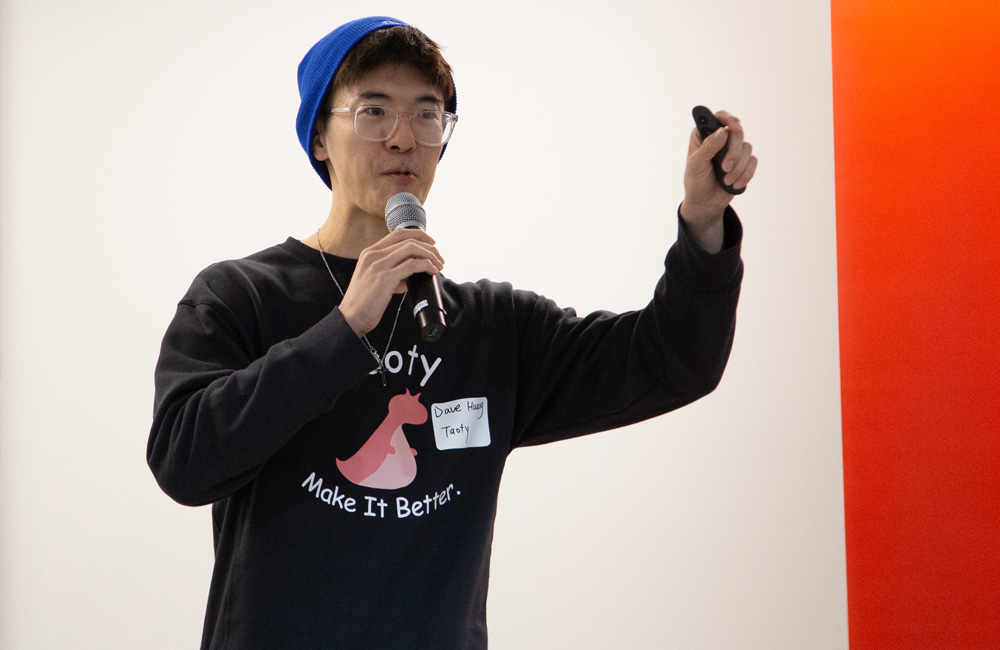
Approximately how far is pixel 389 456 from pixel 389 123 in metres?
0.47

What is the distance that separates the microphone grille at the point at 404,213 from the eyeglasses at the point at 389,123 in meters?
0.10

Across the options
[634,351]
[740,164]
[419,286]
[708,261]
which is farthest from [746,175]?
[419,286]

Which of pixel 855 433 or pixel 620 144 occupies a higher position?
pixel 620 144

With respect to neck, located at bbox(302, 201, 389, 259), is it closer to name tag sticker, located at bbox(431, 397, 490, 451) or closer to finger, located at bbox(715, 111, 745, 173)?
name tag sticker, located at bbox(431, 397, 490, 451)

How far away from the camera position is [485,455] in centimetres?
133

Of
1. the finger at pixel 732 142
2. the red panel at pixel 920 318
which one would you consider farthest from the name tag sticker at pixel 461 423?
the red panel at pixel 920 318

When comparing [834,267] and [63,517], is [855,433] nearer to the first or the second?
[834,267]

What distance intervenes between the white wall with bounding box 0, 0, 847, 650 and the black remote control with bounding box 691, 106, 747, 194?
5.43 ft

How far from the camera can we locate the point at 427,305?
107 centimetres

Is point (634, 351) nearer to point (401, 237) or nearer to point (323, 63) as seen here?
point (401, 237)

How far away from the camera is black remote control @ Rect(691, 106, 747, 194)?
1.15 meters

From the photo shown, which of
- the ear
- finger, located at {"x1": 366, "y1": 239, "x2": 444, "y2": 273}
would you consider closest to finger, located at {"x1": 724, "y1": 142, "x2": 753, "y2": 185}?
finger, located at {"x1": 366, "y1": 239, "x2": 444, "y2": 273}

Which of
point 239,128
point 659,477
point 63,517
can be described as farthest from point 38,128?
point 659,477

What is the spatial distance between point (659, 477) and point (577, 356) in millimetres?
1487
